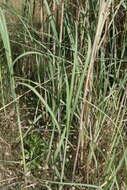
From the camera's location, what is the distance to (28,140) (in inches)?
61.9

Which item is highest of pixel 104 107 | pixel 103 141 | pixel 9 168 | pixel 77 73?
pixel 77 73

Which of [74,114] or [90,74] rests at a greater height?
[90,74]

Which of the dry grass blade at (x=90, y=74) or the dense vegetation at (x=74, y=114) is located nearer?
the dry grass blade at (x=90, y=74)

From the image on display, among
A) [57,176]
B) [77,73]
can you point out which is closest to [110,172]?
→ [57,176]

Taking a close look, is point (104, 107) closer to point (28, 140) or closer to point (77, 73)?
point (77, 73)

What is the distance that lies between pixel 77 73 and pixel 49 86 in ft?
0.77

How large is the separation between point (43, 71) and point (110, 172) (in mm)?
506

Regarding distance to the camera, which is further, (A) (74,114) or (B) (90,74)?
(A) (74,114)

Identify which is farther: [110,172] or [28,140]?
[28,140]

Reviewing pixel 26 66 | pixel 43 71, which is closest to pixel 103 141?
pixel 43 71

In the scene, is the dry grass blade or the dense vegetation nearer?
the dry grass blade

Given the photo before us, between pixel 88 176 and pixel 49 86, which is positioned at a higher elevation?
pixel 49 86

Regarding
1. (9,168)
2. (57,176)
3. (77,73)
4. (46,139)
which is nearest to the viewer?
(77,73)

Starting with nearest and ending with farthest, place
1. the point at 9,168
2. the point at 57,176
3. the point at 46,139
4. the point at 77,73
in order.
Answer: the point at 77,73 < the point at 57,176 < the point at 9,168 < the point at 46,139
